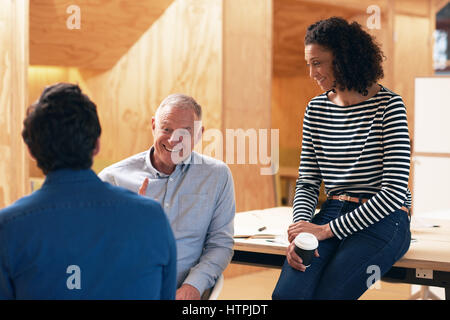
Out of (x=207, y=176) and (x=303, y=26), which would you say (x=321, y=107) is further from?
(x=303, y=26)

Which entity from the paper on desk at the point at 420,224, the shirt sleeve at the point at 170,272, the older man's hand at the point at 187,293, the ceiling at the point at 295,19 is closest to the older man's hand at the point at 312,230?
the older man's hand at the point at 187,293

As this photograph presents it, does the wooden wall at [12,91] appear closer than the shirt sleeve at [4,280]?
No

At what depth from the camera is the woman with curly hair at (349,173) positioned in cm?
208

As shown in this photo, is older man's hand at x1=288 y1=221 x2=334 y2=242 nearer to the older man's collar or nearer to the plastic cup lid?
the plastic cup lid

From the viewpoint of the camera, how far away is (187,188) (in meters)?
2.12

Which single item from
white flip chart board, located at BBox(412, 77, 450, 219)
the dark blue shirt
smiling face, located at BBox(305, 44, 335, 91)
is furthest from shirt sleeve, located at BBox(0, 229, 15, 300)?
white flip chart board, located at BBox(412, 77, 450, 219)

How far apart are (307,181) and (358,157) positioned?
0.90 ft

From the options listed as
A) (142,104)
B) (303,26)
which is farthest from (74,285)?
(303,26)

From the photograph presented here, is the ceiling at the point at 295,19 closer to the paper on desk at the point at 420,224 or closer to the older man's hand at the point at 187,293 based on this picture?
the paper on desk at the point at 420,224

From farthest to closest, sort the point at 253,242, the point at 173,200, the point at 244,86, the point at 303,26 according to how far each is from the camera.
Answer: the point at 303,26, the point at 244,86, the point at 253,242, the point at 173,200

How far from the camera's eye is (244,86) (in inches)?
196

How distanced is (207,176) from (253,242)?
348 millimetres

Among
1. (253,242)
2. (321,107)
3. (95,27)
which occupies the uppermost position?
A: (95,27)

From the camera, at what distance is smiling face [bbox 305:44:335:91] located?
2285 millimetres
